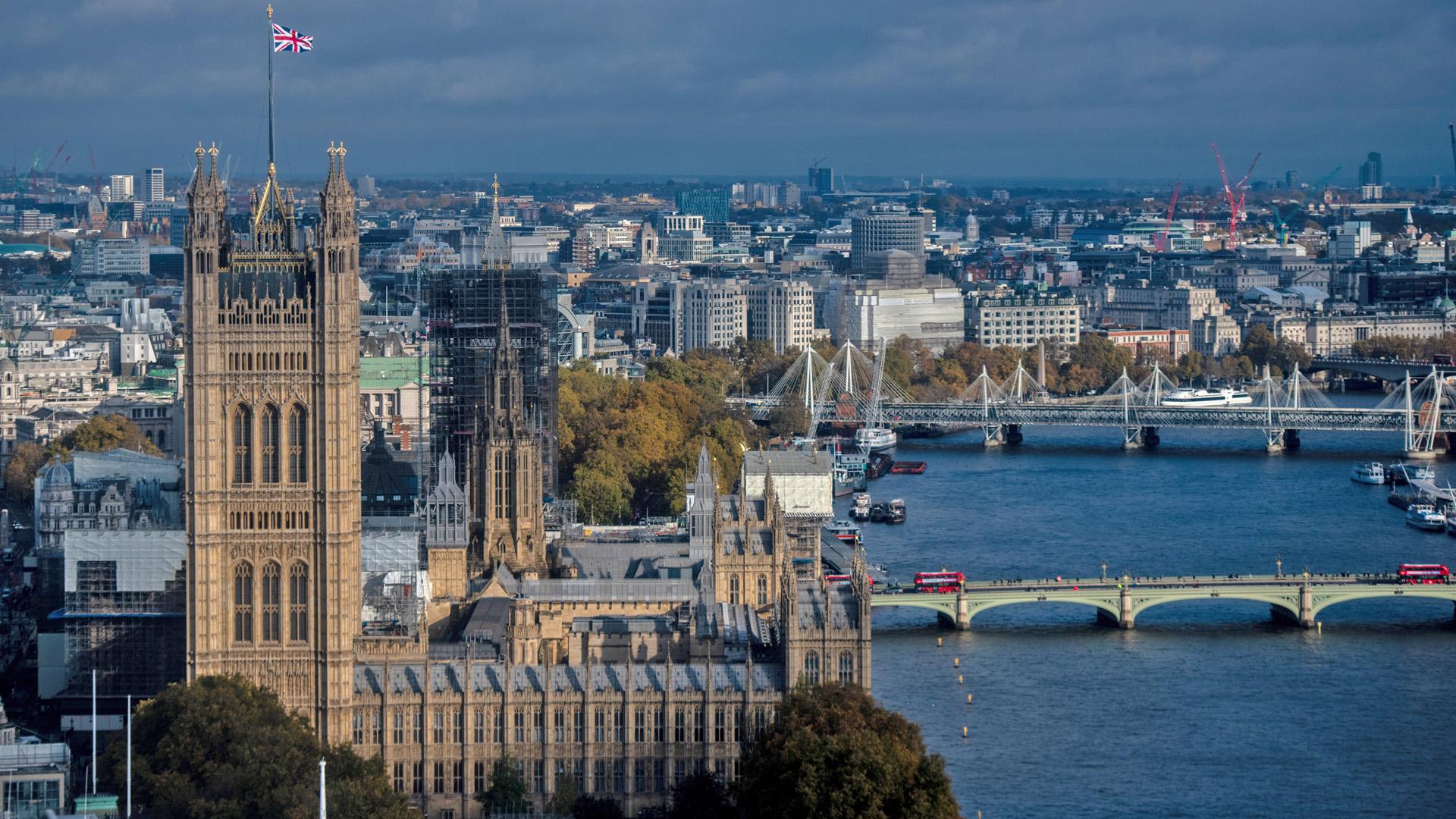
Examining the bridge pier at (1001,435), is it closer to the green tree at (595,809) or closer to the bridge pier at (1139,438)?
the bridge pier at (1139,438)

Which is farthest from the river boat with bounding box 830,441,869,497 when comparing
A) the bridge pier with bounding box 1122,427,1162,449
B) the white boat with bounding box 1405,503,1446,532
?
the white boat with bounding box 1405,503,1446,532

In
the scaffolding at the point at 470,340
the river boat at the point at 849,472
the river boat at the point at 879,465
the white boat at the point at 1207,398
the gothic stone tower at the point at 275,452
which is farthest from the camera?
the white boat at the point at 1207,398

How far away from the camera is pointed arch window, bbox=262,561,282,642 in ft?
165

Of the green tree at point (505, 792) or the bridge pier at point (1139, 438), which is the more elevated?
the bridge pier at point (1139, 438)

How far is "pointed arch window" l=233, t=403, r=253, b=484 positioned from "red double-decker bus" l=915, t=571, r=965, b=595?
28.6 metres

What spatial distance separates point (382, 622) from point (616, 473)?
118ft

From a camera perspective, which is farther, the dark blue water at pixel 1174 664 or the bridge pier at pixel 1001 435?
the bridge pier at pixel 1001 435

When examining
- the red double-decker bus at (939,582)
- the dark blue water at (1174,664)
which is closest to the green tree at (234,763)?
the dark blue water at (1174,664)

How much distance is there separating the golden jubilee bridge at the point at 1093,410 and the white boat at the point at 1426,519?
873 inches

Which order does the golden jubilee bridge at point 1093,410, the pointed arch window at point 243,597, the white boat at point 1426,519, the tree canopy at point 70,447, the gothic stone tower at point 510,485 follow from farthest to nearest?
the golden jubilee bridge at point 1093,410, the white boat at point 1426,519, the tree canopy at point 70,447, the gothic stone tower at point 510,485, the pointed arch window at point 243,597

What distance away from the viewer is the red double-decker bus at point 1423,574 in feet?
253

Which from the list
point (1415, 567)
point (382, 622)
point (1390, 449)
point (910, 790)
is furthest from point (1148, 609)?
point (1390, 449)

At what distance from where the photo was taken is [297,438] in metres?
49.8

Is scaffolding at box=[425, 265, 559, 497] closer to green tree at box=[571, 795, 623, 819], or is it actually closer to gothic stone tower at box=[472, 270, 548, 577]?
gothic stone tower at box=[472, 270, 548, 577]
